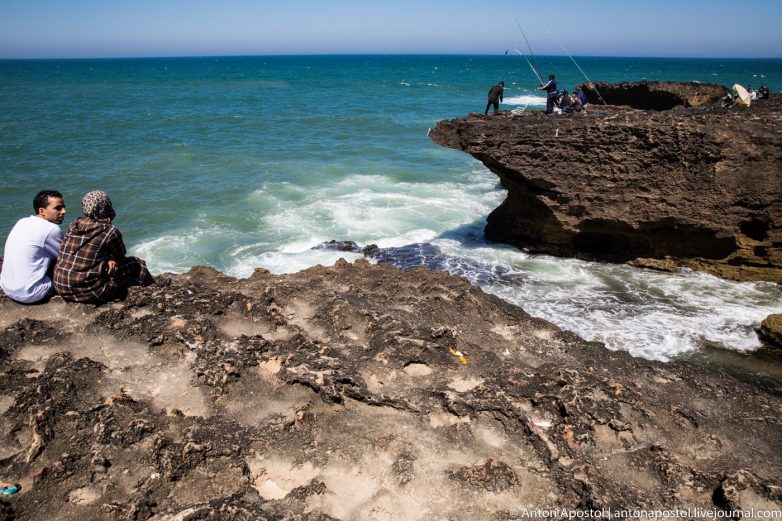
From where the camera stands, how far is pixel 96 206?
17.4ft

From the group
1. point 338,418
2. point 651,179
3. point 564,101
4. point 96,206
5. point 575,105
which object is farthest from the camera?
point 564,101

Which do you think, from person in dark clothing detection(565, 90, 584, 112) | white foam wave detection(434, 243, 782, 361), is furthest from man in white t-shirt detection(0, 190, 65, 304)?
person in dark clothing detection(565, 90, 584, 112)

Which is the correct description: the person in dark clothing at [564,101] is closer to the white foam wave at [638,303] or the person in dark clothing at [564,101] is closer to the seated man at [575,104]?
the seated man at [575,104]

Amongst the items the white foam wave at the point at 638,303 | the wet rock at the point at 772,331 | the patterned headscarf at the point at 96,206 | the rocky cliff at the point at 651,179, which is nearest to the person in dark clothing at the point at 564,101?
the rocky cliff at the point at 651,179

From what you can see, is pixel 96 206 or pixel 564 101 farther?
pixel 564 101

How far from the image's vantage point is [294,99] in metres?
50.4

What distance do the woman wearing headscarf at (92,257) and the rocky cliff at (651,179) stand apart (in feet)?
26.0

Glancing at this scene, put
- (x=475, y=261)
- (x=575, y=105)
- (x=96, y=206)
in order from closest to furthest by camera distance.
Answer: (x=96, y=206) → (x=475, y=261) → (x=575, y=105)

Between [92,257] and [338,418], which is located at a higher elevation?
[92,257]

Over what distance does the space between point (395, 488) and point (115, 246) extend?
13.0 feet

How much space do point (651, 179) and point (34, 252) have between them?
11.0 m

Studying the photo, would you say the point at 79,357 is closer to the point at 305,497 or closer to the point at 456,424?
the point at 305,497

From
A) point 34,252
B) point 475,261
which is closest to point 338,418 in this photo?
point 34,252

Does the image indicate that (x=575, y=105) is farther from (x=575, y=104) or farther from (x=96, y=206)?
(x=96, y=206)
